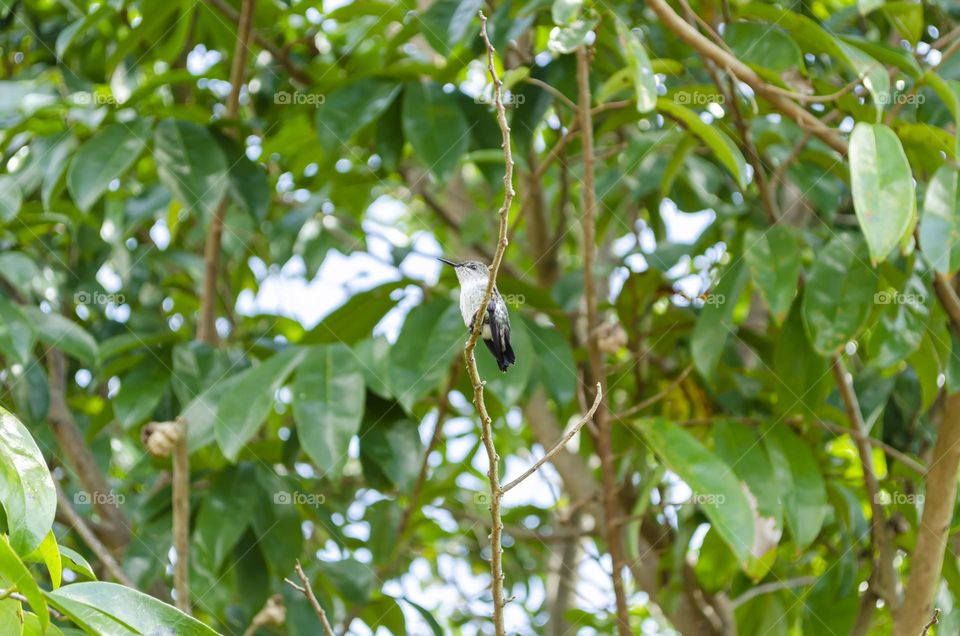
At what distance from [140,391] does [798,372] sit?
6.45 ft

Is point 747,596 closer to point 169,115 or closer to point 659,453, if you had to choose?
point 659,453

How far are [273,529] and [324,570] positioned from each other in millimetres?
216

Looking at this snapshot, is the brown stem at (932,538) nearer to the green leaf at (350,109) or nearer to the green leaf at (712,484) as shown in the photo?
the green leaf at (712,484)

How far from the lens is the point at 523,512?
14.6 feet

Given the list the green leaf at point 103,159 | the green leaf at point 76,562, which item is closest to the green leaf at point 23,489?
the green leaf at point 76,562

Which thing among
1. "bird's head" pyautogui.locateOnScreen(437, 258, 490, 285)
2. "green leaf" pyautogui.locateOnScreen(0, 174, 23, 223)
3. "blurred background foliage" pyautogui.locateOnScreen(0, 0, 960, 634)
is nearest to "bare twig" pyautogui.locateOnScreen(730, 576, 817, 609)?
"blurred background foliage" pyautogui.locateOnScreen(0, 0, 960, 634)

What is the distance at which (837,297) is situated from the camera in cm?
282

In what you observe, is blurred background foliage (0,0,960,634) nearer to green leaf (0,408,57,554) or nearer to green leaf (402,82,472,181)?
green leaf (402,82,472,181)

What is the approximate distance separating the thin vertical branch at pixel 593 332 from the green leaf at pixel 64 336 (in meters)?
1.49

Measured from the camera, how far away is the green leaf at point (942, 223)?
2363 mm

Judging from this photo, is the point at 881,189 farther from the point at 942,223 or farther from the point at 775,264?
the point at 775,264

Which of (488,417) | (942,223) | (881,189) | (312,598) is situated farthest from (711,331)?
(312,598)

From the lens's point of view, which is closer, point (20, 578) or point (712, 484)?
point (20, 578)

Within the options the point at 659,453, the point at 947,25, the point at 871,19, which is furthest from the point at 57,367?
the point at 947,25
